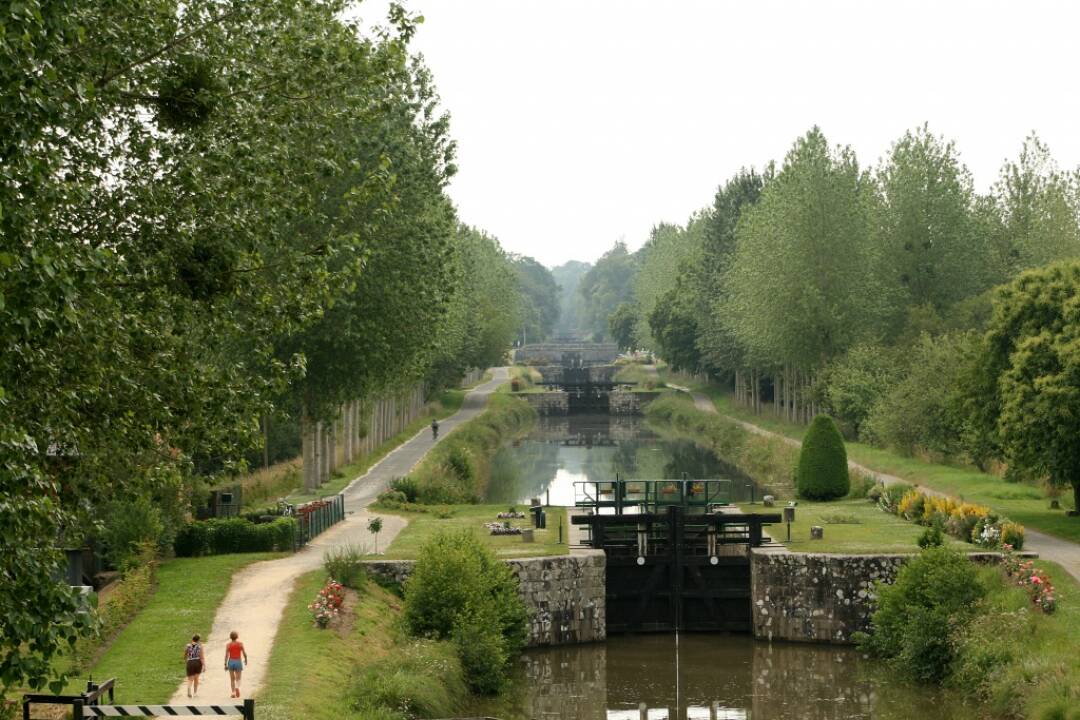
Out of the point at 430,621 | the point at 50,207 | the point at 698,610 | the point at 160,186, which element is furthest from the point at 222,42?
the point at 698,610

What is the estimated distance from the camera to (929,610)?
2809 centimetres

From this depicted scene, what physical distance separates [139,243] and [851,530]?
24759 millimetres

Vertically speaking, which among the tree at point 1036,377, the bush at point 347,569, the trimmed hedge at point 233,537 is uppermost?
the tree at point 1036,377

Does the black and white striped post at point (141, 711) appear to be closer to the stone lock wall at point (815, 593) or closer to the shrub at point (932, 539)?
the stone lock wall at point (815, 593)

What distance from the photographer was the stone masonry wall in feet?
103

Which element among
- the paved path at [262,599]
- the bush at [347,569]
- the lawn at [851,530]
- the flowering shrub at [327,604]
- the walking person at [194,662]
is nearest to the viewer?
the walking person at [194,662]

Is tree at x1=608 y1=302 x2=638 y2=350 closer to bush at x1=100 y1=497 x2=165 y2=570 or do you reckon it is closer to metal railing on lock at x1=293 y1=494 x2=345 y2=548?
metal railing on lock at x1=293 y1=494 x2=345 y2=548

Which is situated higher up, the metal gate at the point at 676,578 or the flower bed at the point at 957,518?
the flower bed at the point at 957,518

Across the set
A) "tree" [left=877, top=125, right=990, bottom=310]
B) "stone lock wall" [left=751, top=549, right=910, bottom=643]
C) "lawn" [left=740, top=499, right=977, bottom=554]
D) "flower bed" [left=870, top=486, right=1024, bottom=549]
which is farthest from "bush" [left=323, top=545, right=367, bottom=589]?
"tree" [left=877, top=125, right=990, bottom=310]

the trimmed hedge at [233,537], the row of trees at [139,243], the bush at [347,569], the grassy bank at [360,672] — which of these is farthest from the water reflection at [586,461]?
the row of trees at [139,243]

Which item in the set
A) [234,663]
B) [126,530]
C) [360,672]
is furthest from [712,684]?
[126,530]

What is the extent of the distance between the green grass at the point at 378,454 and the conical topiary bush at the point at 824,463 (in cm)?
1682

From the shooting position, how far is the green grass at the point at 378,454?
44781mm

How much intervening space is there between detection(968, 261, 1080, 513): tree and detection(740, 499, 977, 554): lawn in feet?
12.2
